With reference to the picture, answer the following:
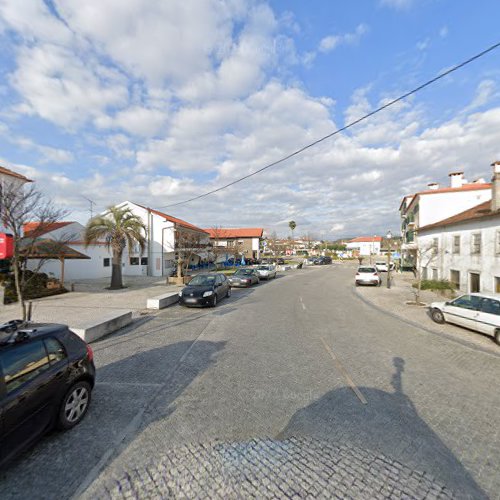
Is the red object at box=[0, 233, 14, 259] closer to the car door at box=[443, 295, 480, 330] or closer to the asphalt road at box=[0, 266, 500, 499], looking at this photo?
the asphalt road at box=[0, 266, 500, 499]

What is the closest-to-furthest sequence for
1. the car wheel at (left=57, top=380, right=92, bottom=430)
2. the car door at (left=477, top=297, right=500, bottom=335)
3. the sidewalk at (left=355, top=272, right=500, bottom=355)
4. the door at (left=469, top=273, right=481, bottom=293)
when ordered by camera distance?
the car wheel at (left=57, top=380, right=92, bottom=430) → the car door at (left=477, top=297, right=500, bottom=335) → the sidewalk at (left=355, top=272, right=500, bottom=355) → the door at (left=469, top=273, right=481, bottom=293)

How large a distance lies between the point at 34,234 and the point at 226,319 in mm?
7268

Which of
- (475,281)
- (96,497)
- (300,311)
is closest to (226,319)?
(300,311)

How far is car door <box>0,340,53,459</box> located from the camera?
2.80 meters

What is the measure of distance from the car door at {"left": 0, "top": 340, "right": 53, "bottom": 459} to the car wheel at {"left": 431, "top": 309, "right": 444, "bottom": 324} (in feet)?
38.2

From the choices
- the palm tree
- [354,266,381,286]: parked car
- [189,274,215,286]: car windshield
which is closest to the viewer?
[189,274,215,286]: car windshield

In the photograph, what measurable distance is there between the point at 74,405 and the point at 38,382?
32.3 inches

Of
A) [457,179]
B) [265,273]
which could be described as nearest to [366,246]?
[457,179]

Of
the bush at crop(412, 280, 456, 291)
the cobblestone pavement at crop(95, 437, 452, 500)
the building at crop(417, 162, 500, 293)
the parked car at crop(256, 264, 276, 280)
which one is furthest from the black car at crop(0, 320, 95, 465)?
the parked car at crop(256, 264, 276, 280)

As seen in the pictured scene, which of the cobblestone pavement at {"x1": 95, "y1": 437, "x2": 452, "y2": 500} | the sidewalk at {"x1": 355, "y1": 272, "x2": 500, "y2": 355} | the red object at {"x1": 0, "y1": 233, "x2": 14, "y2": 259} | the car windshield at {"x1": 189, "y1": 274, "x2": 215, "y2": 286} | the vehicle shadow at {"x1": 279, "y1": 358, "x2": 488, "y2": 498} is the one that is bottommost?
the sidewalk at {"x1": 355, "y1": 272, "x2": 500, "y2": 355}

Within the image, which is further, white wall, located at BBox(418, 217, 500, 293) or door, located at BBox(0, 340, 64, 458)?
white wall, located at BBox(418, 217, 500, 293)

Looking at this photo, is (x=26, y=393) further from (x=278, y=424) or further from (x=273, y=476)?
(x=278, y=424)

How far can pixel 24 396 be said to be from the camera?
119 inches

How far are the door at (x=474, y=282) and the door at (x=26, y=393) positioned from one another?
785 inches
